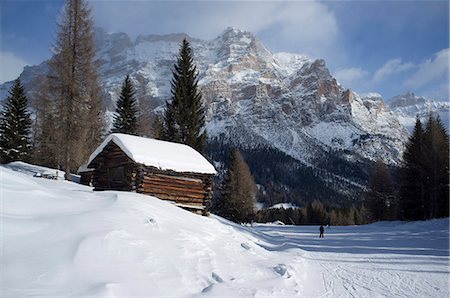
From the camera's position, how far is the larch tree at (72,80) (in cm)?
2519

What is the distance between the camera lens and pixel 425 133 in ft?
148

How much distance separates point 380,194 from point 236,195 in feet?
85.0

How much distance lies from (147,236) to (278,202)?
14461 centimetres

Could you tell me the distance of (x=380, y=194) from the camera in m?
60.5

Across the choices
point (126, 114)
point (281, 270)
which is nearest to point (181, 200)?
point (281, 270)

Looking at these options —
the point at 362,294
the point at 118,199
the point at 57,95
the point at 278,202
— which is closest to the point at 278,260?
the point at 362,294

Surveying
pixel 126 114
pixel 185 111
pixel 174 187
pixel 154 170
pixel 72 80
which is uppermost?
pixel 126 114

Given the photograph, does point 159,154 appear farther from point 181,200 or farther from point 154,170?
point 181,200

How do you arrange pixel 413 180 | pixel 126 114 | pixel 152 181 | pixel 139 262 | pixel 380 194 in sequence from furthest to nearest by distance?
pixel 380 194 → pixel 413 180 → pixel 126 114 → pixel 152 181 → pixel 139 262

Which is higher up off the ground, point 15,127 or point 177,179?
point 15,127

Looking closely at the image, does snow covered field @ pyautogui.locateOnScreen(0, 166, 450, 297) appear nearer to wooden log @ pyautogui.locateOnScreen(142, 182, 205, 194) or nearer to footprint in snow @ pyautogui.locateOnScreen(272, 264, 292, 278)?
footprint in snow @ pyautogui.locateOnScreen(272, 264, 292, 278)

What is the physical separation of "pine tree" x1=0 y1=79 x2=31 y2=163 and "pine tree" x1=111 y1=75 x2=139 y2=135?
9360 mm

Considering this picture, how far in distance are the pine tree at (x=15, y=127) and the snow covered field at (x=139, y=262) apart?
31.7 meters

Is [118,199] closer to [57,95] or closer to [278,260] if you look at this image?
[278,260]
